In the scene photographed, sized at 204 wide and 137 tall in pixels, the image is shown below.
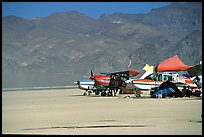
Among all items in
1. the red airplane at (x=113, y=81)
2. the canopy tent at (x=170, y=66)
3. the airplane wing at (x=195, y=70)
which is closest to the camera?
the airplane wing at (x=195, y=70)

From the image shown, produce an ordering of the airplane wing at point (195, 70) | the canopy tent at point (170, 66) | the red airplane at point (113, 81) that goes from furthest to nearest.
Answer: the red airplane at point (113, 81) < the canopy tent at point (170, 66) < the airplane wing at point (195, 70)

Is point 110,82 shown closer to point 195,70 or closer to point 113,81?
point 113,81

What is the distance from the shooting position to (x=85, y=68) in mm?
181000

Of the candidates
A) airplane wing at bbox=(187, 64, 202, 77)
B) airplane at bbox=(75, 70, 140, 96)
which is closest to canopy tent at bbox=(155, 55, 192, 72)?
airplane at bbox=(75, 70, 140, 96)

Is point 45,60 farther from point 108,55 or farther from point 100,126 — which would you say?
point 100,126

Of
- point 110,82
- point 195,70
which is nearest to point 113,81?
point 110,82

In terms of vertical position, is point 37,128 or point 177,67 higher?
point 177,67

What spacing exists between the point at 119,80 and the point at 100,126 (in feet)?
67.8

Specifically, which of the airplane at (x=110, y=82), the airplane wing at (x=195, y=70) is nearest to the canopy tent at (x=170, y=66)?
the airplane at (x=110, y=82)

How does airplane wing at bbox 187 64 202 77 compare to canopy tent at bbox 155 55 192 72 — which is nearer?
airplane wing at bbox 187 64 202 77

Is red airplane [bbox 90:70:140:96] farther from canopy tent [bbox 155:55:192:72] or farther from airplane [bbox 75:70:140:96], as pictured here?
canopy tent [bbox 155:55:192:72]

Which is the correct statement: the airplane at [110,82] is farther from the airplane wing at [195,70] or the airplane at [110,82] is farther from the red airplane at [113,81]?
the airplane wing at [195,70]

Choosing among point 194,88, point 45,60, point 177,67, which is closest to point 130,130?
point 177,67

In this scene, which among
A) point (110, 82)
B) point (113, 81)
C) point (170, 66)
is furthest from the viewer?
point (110, 82)
